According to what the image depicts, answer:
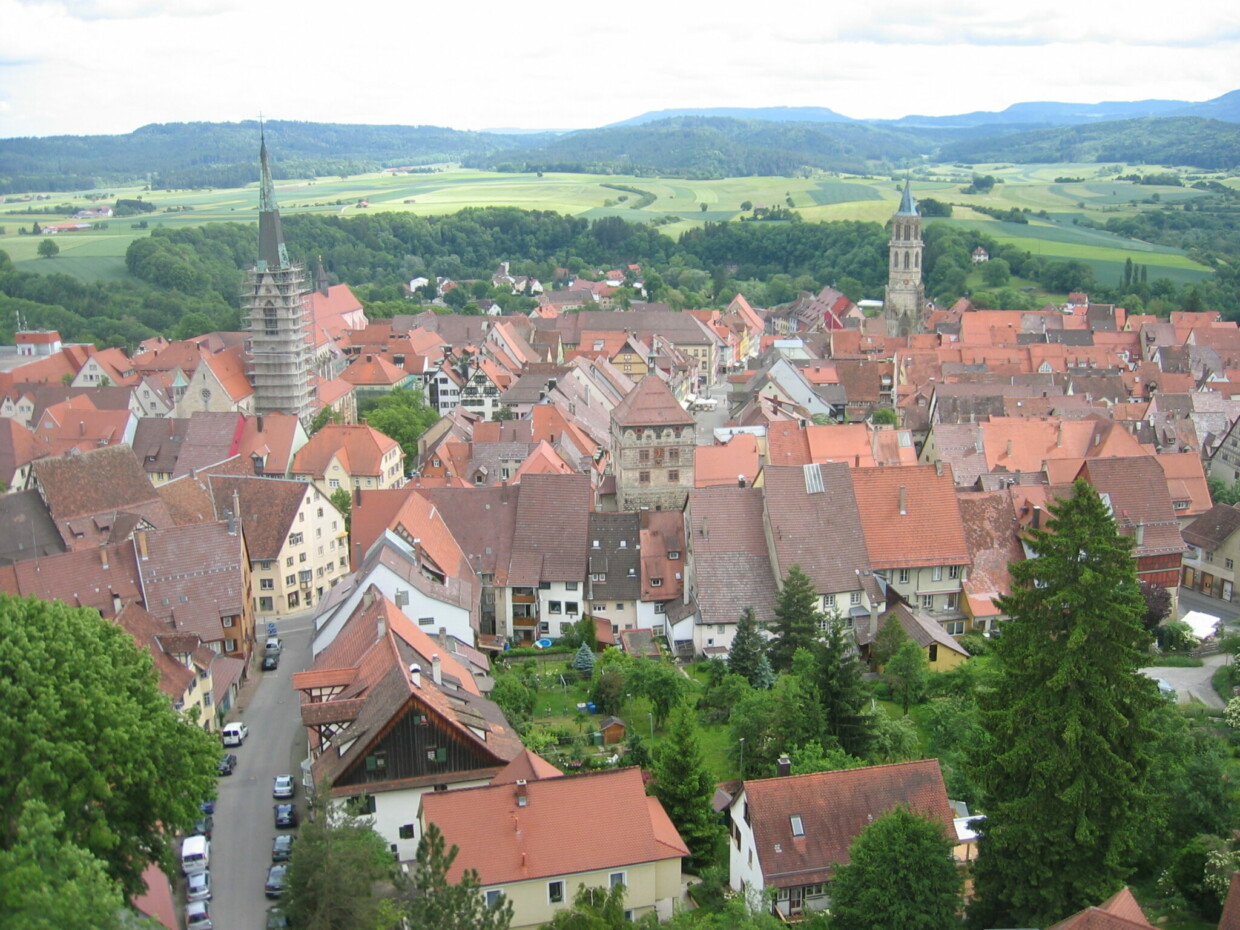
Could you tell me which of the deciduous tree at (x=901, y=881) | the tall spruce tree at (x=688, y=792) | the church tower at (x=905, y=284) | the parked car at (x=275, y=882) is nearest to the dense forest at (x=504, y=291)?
the church tower at (x=905, y=284)

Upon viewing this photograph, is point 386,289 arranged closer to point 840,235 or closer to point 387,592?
point 840,235

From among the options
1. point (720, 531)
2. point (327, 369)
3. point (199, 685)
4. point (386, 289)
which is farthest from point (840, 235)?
point (199, 685)

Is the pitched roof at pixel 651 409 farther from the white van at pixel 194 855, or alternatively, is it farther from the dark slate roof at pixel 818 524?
the white van at pixel 194 855

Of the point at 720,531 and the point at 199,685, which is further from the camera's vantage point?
the point at 720,531

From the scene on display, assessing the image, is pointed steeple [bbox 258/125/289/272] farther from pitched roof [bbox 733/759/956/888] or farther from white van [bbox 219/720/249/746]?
pitched roof [bbox 733/759/956/888]

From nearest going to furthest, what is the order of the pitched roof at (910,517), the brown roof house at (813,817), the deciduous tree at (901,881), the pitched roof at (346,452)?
the deciduous tree at (901,881)
the brown roof house at (813,817)
the pitched roof at (910,517)
the pitched roof at (346,452)

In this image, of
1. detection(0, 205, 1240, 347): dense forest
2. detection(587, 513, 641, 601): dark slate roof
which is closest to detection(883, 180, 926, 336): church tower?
detection(0, 205, 1240, 347): dense forest

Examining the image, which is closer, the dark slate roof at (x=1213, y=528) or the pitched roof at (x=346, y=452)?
the dark slate roof at (x=1213, y=528)
